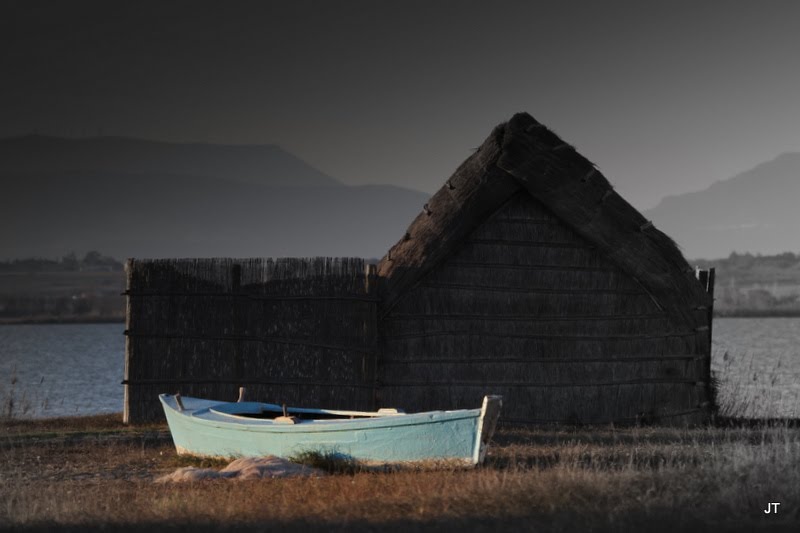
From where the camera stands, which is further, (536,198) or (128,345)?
(128,345)

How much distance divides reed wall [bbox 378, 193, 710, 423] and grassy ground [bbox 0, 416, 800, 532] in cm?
321

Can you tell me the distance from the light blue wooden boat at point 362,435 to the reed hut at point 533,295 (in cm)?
329

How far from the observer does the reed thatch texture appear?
17328 mm

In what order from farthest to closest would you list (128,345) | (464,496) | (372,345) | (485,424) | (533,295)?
(128,345) → (533,295) → (372,345) → (485,424) → (464,496)

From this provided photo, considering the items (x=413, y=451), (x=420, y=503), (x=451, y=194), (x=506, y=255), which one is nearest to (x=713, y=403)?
(x=506, y=255)

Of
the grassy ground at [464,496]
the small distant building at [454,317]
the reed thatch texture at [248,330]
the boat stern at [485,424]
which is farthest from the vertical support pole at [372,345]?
the boat stern at [485,424]

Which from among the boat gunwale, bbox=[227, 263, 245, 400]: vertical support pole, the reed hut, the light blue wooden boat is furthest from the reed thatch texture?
the boat gunwale

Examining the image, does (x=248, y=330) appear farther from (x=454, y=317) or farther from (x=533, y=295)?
(x=533, y=295)

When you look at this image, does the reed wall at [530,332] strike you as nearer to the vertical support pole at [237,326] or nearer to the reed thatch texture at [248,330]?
the reed thatch texture at [248,330]

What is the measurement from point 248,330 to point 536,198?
4.81 m

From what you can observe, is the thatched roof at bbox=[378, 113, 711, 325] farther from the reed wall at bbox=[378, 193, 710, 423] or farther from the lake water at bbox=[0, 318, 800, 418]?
the lake water at bbox=[0, 318, 800, 418]

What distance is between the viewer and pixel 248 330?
17438mm

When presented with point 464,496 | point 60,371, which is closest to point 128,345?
point 464,496

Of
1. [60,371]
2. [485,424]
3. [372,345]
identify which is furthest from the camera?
[60,371]
